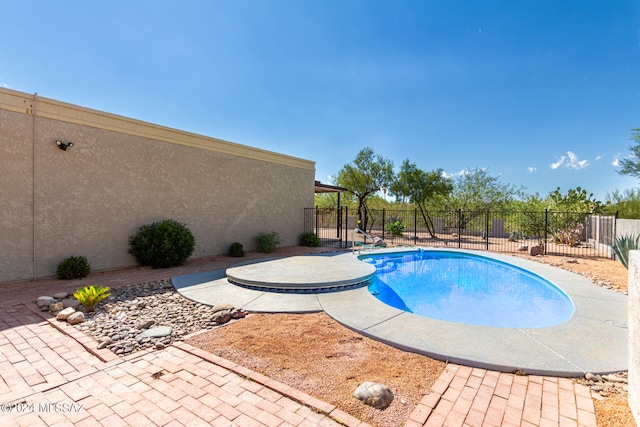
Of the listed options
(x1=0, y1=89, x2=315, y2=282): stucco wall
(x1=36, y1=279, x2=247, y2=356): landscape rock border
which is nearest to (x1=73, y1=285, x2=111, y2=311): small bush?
(x1=36, y1=279, x2=247, y2=356): landscape rock border

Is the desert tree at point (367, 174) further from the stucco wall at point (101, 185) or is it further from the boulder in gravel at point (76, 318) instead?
the boulder in gravel at point (76, 318)

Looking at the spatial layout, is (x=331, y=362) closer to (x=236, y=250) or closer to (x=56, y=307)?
(x=56, y=307)

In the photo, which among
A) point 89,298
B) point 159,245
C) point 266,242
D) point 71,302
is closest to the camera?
point 89,298

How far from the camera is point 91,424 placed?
2291 millimetres

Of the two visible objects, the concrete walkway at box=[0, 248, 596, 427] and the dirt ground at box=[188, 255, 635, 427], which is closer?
the concrete walkway at box=[0, 248, 596, 427]

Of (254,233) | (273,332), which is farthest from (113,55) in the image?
(273,332)

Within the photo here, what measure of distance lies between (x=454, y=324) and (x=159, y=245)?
8.22 metres

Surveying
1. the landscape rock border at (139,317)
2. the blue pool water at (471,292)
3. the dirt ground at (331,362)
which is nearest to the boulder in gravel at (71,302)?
the landscape rock border at (139,317)

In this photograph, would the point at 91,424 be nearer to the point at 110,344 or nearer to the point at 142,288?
the point at 110,344

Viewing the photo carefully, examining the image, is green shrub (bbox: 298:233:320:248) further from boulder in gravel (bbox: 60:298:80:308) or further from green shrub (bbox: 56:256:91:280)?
boulder in gravel (bbox: 60:298:80:308)

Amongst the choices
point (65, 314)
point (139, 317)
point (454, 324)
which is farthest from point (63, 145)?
point (454, 324)

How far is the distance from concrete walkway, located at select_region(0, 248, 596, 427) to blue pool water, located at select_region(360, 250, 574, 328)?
3.41 meters

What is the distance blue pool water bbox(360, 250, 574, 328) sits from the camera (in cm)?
603

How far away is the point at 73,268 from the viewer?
7.18 metres
